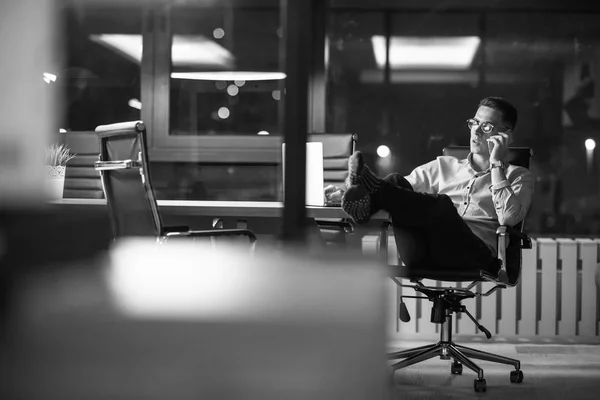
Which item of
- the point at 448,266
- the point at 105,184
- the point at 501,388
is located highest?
the point at 105,184

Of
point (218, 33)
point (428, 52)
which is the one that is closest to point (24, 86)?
point (218, 33)

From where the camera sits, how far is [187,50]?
17.3 ft

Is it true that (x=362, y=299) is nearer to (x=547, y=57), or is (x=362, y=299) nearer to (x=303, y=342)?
(x=303, y=342)

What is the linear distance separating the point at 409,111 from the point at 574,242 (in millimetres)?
1319

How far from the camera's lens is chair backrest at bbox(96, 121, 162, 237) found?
3.12m

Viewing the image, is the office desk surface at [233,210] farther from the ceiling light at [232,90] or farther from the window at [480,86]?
the ceiling light at [232,90]

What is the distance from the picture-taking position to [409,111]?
197 inches

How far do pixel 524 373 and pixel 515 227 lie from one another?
750 millimetres

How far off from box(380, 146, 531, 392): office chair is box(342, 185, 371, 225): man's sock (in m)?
0.26

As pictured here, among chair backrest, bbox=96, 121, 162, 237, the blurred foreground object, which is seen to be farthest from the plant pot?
the blurred foreground object

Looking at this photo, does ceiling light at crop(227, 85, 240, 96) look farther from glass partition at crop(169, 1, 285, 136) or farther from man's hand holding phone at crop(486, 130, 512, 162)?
man's hand holding phone at crop(486, 130, 512, 162)

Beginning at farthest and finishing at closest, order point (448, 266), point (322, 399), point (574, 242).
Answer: point (574, 242), point (448, 266), point (322, 399)

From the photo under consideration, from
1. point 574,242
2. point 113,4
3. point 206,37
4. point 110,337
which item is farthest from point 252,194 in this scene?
point 110,337

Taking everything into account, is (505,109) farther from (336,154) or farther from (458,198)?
(336,154)
